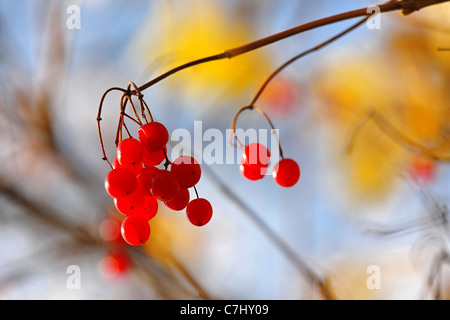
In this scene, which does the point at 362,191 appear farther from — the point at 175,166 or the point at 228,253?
the point at 175,166

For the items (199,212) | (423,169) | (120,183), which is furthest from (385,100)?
(120,183)

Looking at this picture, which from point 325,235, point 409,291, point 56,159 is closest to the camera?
point 409,291

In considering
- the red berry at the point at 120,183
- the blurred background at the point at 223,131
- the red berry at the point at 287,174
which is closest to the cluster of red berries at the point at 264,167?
the red berry at the point at 287,174

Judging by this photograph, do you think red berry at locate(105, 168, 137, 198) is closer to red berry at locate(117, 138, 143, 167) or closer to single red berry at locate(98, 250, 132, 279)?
red berry at locate(117, 138, 143, 167)

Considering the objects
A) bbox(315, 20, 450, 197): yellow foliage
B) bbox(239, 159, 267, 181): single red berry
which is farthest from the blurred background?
bbox(239, 159, 267, 181): single red berry

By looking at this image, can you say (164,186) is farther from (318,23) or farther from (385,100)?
(385,100)

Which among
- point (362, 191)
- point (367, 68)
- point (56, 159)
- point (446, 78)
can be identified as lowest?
point (362, 191)

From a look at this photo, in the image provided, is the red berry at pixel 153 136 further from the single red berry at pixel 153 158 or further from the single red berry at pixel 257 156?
the single red berry at pixel 257 156

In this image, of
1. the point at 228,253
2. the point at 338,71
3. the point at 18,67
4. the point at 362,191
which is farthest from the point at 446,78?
the point at 18,67
